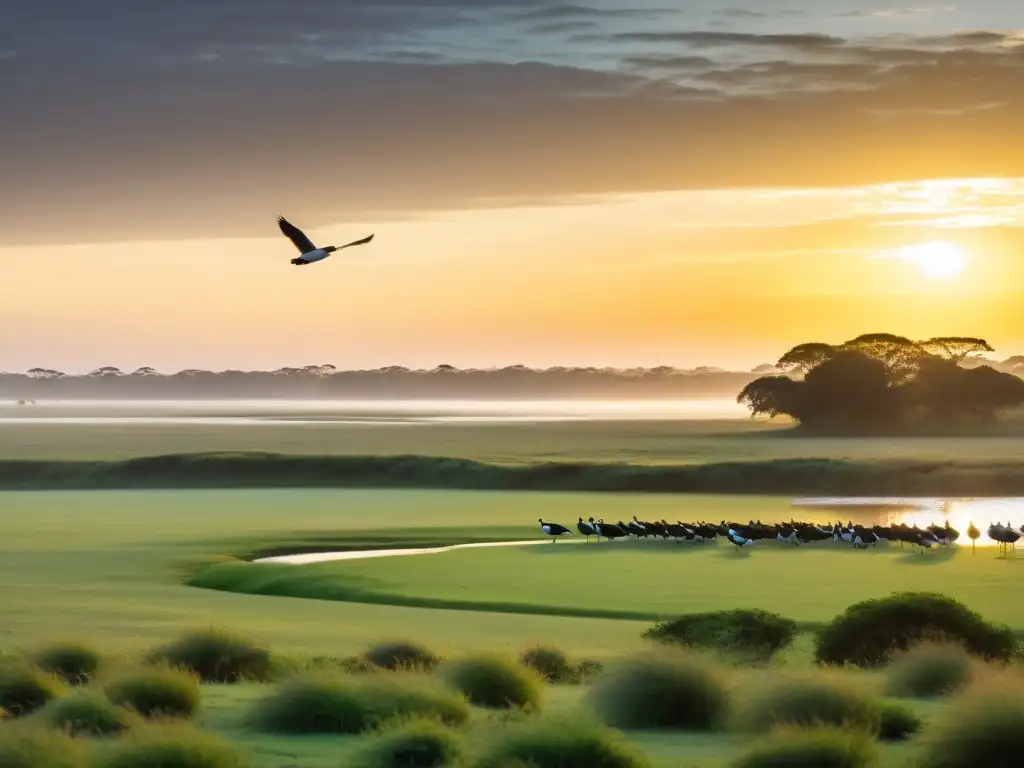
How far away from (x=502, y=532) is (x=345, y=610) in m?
20.7

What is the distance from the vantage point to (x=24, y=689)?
61.1 ft

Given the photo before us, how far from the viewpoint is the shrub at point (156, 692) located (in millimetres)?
17406

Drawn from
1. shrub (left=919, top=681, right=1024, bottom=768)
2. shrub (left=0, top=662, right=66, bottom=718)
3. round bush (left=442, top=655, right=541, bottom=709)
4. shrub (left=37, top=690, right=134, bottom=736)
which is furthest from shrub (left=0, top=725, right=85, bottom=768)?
shrub (left=919, top=681, right=1024, bottom=768)

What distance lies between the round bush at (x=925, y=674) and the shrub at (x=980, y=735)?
19.4ft

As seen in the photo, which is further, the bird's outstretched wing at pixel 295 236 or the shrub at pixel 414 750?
the bird's outstretched wing at pixel 295 236

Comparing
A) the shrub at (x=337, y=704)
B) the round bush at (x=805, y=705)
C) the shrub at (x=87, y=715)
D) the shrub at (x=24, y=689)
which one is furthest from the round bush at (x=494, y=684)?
the shrub at (x=24, y=689)

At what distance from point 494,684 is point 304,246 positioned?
9.44m

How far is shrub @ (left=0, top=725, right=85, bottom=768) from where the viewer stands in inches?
520

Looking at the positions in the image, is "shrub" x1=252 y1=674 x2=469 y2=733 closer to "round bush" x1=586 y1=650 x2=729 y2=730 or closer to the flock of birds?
A: "round bush" x1=586 y1=650 x2=729 y2=730

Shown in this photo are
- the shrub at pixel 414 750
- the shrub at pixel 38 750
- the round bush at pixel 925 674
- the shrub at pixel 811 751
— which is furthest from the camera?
the round bush at pixel 925 674

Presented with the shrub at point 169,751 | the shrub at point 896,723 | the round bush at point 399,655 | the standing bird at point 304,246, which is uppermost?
the standing bird at point 304,246

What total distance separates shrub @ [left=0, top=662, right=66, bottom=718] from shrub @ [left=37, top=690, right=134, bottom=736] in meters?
1.91

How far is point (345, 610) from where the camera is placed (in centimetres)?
3572

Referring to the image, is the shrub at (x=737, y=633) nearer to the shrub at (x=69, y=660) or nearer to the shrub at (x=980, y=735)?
the shrub at (x=69, y=660)
